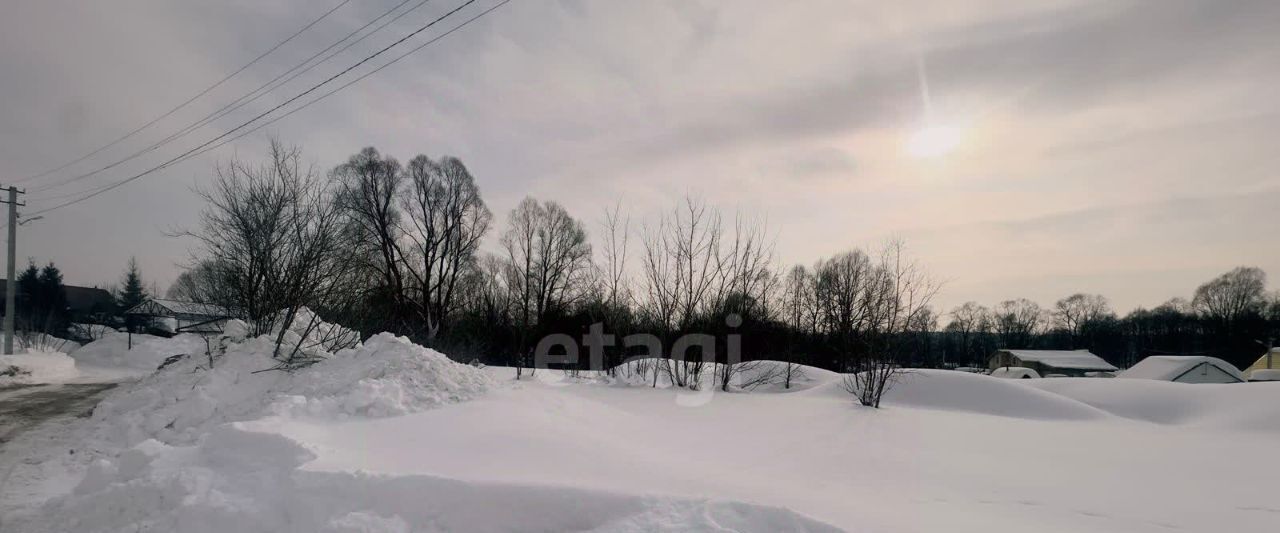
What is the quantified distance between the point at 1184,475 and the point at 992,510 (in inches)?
153

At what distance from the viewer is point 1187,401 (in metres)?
13.0

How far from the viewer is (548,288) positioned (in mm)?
34312

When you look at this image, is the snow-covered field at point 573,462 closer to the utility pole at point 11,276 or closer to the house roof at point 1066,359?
the utility pole at point 11,276

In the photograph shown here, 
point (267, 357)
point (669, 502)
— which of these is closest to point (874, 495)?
point (669, 502)

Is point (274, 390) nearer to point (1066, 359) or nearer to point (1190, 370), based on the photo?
point (1190, 370)

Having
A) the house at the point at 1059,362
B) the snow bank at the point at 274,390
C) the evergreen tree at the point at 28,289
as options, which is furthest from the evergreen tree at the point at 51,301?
the house at the point at 1059,362

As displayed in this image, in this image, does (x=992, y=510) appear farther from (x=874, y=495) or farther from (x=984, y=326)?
(x=984, y=326)

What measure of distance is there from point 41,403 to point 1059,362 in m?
63.9

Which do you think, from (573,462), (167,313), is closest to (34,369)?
(573,462)

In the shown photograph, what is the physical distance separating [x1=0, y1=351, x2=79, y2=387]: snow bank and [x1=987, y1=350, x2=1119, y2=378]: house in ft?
203

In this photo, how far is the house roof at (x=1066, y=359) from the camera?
53791 millimetres

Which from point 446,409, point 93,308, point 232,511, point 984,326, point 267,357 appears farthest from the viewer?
point 984,326

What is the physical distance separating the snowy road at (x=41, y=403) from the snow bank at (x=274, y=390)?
1.03 metres

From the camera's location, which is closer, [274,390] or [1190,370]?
[274,390]
